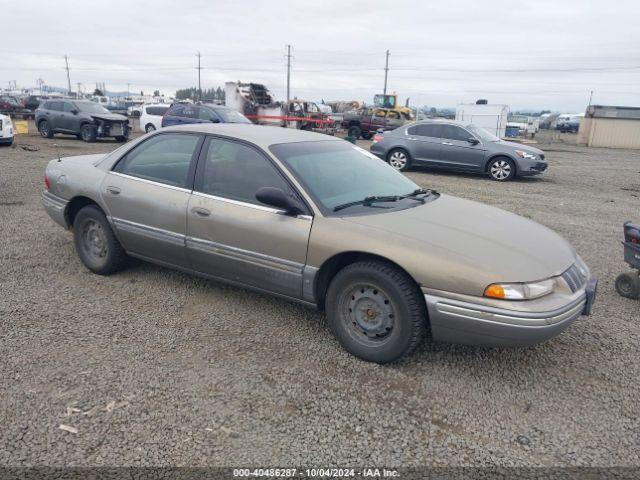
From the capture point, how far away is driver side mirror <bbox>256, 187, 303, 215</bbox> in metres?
3.40

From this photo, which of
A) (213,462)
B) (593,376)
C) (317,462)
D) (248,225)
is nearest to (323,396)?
(317,462)

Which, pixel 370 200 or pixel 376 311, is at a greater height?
pixel 370 200

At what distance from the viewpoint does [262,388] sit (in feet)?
10.0

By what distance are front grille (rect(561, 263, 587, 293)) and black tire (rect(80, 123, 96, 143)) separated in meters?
18.7

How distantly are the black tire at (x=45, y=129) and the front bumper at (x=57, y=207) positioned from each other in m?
17.2

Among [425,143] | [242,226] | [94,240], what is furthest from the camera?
[425,143]

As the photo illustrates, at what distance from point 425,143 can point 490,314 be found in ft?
36.3

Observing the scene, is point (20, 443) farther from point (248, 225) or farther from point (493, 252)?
point (493, 252)

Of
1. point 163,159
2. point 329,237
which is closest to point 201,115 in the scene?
point 163,159

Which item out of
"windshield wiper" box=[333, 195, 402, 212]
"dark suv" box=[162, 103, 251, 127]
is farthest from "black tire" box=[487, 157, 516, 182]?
"windshield wiper" box=[333, 195, 402, 212]

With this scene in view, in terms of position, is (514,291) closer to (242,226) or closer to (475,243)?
(475,243)

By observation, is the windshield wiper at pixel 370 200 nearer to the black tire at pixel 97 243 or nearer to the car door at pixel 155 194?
the car door at pixel 155 194

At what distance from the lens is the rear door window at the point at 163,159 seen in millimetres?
4148

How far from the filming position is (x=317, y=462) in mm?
2443
